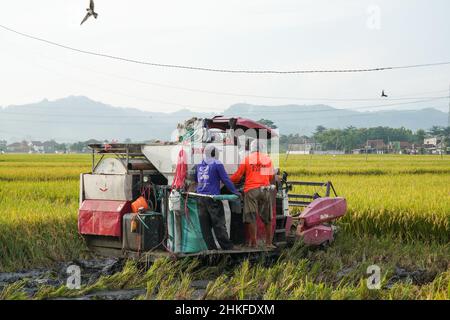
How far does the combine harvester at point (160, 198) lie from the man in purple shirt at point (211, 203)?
4.0 inches

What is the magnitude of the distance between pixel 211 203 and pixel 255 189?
0.77m

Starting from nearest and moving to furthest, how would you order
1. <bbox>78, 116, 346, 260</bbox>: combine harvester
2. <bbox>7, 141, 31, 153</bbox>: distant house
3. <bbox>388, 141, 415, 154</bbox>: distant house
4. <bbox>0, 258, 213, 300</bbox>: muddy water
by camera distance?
<bbox>0, 258, 213, 300</bbox>: muddy water, <bbox>78, 116, 346, 260</bbox>: combine harvester, <bbox>388, 141, 415, 154</bbox>: distant house, <bbox>7, 141, 31, 153</bbox>: distant house

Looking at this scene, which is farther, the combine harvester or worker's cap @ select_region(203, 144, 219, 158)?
worker's cap @ select_region(203, 144, 219, 158)

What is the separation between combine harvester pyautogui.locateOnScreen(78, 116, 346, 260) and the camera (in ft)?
26.1

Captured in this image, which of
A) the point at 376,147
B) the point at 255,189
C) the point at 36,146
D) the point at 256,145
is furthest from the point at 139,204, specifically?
the point at 36,146

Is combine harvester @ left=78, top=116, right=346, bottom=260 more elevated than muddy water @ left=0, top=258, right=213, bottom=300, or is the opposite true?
combine harvester @ left=78, top=116, right=346, bottom=260

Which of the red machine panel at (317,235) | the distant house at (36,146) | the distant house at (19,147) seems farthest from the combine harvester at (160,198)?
the distant house at (19,147)

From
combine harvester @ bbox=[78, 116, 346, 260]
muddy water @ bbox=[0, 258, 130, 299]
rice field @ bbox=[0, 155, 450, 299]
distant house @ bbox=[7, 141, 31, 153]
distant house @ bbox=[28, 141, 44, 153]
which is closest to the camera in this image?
rice field @ bbox=[0, 155, 450, 299]

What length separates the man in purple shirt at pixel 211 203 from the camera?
807 cm

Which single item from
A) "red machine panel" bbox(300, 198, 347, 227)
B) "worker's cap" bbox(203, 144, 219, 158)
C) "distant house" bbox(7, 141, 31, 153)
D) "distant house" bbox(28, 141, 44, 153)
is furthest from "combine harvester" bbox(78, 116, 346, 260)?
"distant house" bbox(7, 141, 31, 153)

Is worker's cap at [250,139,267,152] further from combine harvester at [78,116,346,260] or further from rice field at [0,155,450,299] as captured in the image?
rice field at [0,155,450,299]

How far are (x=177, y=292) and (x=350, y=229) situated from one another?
5.83 meters

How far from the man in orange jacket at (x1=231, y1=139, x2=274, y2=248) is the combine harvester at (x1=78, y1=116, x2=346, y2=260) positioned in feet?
0.42
